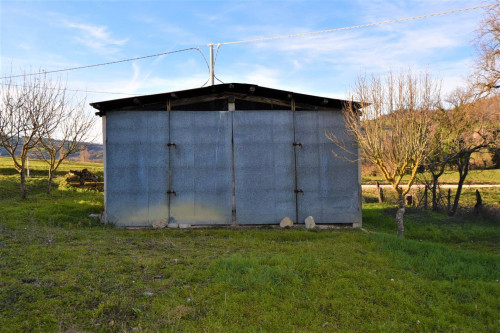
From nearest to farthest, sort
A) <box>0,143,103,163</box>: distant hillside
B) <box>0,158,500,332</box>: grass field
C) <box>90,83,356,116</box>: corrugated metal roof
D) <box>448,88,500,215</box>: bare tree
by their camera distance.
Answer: <box>0,158,500,332</box>: grass field
<box>90,83,356,116</box>: corrugated metal roof
<box>448,88,500,215</box>: bare tree
<box>0,143,103,163</box>: distant hillside

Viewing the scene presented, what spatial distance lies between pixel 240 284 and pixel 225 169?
5.69 metres

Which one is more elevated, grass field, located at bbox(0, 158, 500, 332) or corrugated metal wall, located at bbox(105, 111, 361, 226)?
corrugated metal wall, located at bbox(105, 111, 361, 226)

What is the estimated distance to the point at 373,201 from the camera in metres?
18.9

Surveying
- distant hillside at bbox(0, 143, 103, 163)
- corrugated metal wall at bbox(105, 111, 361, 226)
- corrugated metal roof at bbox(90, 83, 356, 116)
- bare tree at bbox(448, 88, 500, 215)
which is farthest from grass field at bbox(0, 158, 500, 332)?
distant hillside at bbox(0, 143, 103, 163)

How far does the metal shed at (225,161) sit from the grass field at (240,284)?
1.80 meters

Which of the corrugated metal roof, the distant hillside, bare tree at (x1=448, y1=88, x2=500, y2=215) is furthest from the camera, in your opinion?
the distant hillside

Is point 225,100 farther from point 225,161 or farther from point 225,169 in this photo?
point 225,169

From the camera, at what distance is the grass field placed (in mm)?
4312

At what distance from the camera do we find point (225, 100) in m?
11.0

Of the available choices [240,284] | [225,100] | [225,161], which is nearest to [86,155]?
[225,100]

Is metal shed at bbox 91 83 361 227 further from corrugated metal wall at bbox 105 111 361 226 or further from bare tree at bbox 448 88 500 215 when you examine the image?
bare tree at bbox 448 88 500 215

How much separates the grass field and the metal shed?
1.80 meters

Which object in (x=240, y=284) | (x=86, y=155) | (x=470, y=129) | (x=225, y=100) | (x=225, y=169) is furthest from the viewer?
(x=86, y=155)

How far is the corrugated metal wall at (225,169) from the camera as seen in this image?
10586 millimetres
